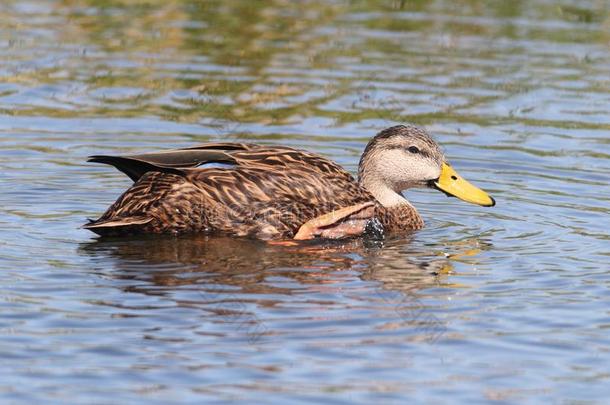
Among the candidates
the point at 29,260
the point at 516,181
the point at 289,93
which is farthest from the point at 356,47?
the point at 29,260

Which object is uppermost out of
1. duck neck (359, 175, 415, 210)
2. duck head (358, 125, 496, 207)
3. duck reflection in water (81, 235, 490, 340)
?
duck head (358, 125, 496, 207)

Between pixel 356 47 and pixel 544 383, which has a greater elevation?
pixel 356 47

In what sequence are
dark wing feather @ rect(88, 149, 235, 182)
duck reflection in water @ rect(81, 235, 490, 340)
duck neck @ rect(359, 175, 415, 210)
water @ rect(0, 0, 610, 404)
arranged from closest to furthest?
water @ rect(0, 0, 610, 404) < duck reflection in water @ rect(81, 235, 490, 340) < dark wing feather @ rect(88, 149, 235, 182) < duck neck @ rect(359, 175, 415, 210)

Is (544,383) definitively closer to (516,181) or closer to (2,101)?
(516,181)

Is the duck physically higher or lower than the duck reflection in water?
higher

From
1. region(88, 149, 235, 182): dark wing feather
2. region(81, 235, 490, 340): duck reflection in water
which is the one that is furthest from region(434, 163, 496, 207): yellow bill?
region(88, 149, 235, 182): dark wing feather

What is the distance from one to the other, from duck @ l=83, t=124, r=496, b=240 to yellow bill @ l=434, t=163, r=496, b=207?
17.3 inches

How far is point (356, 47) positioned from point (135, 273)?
9211mm

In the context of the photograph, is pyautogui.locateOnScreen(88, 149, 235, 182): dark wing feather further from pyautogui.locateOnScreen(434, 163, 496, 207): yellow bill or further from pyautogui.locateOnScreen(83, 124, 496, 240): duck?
pyautogui.locateOnScreen(434, 163, 496, 207): yellow bill

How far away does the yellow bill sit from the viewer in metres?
11.4

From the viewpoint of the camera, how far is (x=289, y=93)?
15789mm

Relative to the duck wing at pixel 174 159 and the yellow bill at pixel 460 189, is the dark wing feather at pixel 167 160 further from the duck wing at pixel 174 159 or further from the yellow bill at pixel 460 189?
the yellow bill at pixel 460 189

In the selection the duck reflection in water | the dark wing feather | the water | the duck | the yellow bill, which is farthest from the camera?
the yellow bill

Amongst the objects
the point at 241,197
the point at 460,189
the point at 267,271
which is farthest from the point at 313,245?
Result: the point at 460,189
